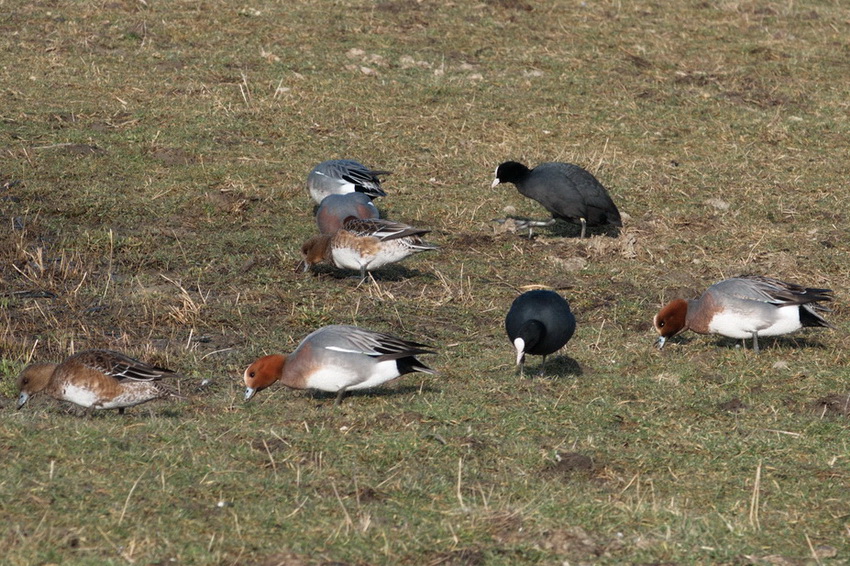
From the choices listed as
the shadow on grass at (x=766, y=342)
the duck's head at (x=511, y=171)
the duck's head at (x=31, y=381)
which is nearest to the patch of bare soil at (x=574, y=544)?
the duck's head at (x=31, y=381)

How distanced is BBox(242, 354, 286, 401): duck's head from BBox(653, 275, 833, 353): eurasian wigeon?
3.27 meters

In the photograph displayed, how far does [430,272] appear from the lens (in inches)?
440

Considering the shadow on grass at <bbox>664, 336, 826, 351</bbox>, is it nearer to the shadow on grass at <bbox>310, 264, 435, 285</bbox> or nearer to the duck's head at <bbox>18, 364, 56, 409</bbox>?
the shadow on grass at <bbox>310, 264, 435, 285</bbox>

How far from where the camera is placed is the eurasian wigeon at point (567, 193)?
480 inches

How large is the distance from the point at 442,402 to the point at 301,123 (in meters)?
8.17

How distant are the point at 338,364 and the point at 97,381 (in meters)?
1.55

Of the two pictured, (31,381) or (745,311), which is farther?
(745,311)

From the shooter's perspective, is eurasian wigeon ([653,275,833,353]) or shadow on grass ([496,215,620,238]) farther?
shadow on grass ([496,215,620,238])

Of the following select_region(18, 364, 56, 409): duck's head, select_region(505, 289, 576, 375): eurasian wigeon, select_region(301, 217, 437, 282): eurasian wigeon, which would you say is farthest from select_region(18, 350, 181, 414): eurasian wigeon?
select_region(301, 217, 437, 282): eurasian wigeon

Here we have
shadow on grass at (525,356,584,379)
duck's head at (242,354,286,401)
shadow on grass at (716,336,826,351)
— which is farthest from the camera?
shadow on grass at (716,336,826,351)

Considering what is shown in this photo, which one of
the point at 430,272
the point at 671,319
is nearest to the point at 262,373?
the point at 671,319

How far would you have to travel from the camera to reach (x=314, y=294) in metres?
10.3

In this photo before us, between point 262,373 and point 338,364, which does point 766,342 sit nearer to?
point 338,364

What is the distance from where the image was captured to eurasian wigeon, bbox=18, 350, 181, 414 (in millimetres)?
7035
